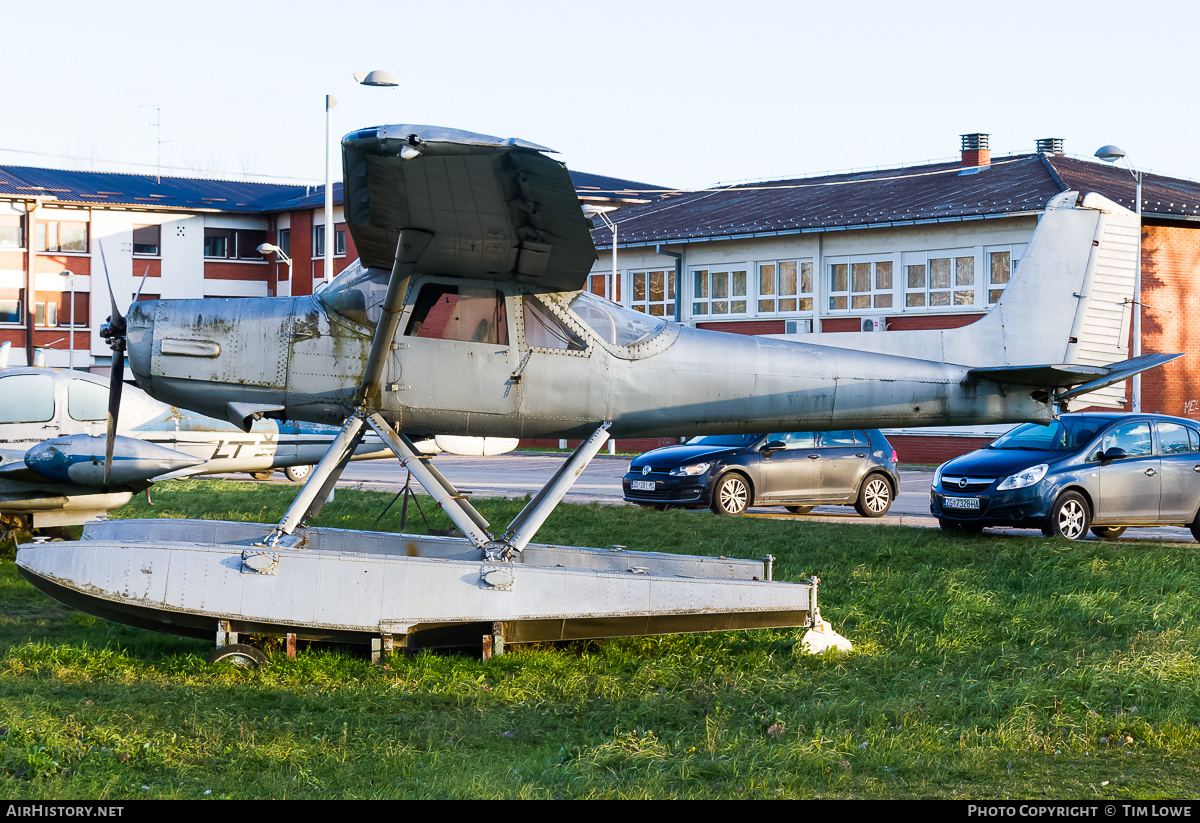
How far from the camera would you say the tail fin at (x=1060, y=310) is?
9750 mm

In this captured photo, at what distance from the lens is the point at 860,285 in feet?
120

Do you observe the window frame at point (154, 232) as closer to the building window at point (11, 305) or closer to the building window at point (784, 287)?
the building window at point (11, 305)

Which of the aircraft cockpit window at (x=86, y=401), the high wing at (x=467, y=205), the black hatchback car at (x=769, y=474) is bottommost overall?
the black hatchback car at (x=769, y=474)

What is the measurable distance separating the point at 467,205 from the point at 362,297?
1609 millimetres

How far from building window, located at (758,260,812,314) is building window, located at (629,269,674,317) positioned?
3.89m

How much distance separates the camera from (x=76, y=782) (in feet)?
17.3

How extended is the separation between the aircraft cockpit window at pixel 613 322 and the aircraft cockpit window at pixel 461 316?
0.62m

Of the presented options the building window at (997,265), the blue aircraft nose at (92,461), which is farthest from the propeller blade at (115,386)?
the building window at (997,265)

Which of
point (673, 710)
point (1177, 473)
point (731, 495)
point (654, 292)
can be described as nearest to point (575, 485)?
point (731, 495)

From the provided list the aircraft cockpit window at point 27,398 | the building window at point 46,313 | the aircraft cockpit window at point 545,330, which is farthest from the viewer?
the building window at point 46,313

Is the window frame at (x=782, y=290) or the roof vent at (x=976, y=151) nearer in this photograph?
the window frame at (x=782, y=290)

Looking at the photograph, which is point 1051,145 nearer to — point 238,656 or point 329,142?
point 329,142

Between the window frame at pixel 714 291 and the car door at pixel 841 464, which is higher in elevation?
the window frame at pixel 714 291

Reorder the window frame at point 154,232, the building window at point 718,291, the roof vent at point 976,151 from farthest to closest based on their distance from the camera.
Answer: the window frame at point 154,232
the building window at point 718,291
the roof vent at point 976,151
